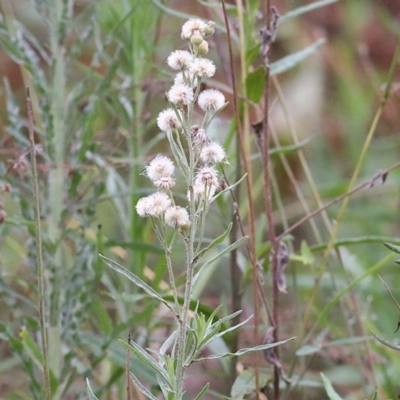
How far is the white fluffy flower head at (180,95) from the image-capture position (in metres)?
0.55

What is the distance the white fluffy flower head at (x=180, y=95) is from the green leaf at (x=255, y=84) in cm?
33

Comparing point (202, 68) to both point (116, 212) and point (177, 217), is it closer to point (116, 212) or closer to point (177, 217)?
point (177, 217)

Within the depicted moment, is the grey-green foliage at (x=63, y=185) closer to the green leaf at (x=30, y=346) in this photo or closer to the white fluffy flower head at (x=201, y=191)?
the green leaf at (x=30, y=346)

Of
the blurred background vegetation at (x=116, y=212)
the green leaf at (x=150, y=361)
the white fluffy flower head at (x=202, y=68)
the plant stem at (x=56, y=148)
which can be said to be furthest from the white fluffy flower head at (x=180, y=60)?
the plant stem at (x=56, y=148)

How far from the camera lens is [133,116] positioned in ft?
3.47

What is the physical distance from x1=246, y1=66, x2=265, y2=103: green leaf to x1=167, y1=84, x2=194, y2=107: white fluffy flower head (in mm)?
332

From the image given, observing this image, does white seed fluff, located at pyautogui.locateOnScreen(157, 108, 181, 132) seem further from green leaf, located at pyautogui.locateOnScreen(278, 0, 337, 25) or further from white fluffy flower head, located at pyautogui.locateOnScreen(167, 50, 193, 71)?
green leaf, located at pyautogui.locateOnScreen(278, 0, 337, 25)

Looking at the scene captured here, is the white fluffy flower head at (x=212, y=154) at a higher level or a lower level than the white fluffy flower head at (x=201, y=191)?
higher

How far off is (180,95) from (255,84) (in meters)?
0.36

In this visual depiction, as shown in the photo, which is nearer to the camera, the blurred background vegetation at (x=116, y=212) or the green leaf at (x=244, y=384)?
the green leaf at (x=244, y=384)

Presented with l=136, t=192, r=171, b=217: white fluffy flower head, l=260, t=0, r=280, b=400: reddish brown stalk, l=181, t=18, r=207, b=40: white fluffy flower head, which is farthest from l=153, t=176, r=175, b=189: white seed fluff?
l=260, t=0, r=280, b=400: reddish brown stalk

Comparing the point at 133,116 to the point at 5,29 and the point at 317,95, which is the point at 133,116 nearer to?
the point at 5,29

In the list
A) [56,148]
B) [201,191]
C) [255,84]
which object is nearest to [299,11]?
[255,84]

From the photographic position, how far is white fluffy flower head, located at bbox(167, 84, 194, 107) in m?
0.55
